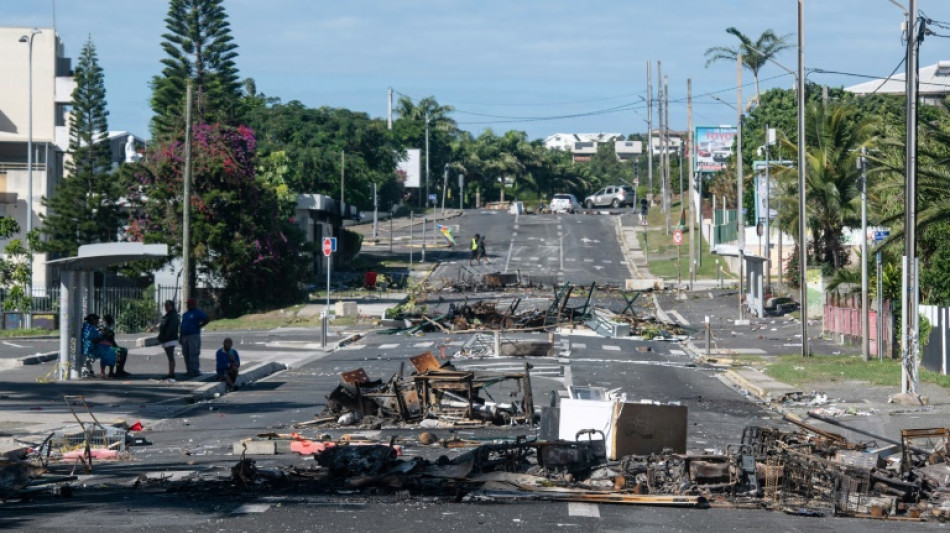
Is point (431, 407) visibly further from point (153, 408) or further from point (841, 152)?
point (841, 152)

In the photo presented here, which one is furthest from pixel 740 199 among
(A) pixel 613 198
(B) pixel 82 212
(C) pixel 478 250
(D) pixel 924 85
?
(D) pixel 924 85

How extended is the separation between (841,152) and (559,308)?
1644cm

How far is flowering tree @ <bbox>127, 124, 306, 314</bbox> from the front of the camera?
52344 millimetres

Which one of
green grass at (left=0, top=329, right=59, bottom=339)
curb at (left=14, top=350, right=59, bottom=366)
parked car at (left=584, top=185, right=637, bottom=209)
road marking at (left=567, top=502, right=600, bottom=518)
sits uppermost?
parked car at (left=584, top=185, right=637, bottom=209)

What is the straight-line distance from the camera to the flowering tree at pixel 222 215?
5234cm

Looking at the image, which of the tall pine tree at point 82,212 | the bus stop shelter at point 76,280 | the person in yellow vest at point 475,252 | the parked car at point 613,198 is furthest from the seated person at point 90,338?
the parked car at point 613,198

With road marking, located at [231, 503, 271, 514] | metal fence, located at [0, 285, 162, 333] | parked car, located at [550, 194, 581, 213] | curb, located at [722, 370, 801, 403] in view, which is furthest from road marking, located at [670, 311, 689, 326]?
parked car, located at [550, 194, 581, 213]

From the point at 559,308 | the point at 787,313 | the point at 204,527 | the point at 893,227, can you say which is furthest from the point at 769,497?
the point at 787,313

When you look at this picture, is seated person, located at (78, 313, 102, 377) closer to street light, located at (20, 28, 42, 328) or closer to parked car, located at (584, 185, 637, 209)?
street light, located at (20, 28, 42, 328)

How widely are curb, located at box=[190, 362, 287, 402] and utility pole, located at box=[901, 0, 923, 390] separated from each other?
526 inches

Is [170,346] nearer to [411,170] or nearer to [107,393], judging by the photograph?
[107,393]

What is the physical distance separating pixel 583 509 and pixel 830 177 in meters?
44.4

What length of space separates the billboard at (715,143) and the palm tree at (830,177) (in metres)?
32.4

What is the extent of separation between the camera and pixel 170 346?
27.3 m
